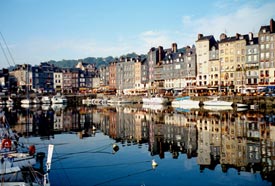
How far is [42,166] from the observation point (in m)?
19.8

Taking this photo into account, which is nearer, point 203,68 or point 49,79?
point 203,68

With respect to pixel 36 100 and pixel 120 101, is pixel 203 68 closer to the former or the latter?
pixel 120 101

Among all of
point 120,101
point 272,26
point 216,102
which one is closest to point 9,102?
point 120,101

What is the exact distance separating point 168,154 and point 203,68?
69.6m

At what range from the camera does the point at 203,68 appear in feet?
297

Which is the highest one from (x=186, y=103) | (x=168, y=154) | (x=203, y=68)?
(x=203, y=68)

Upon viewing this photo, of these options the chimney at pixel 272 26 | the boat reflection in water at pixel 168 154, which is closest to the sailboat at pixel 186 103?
the chimney at pixel 272 26

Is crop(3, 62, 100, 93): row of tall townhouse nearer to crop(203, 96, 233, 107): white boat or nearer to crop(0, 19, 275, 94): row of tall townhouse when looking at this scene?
crop(0, 19, 275, 94): row of tall townhouse

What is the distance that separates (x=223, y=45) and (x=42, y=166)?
248 ft

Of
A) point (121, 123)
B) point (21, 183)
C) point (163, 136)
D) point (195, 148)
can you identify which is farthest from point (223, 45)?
point (21, 183)

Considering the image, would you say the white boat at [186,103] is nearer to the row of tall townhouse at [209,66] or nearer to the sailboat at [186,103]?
the sailboat at [186,103]

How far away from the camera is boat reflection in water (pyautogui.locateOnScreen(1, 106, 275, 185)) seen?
59.0ft

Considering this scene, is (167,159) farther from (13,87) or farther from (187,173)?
(13,87)

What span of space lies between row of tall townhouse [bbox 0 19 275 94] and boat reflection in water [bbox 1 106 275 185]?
A: 4203 cm
